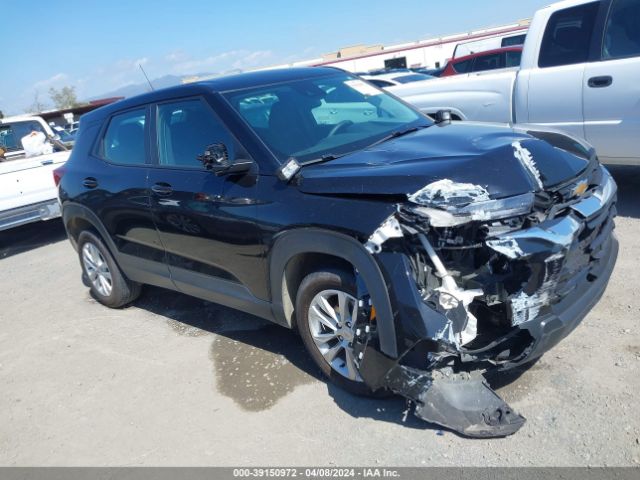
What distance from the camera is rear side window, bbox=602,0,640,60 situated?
204 inches

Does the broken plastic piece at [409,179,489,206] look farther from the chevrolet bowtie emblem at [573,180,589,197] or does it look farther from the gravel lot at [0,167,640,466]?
the gravel lot at [0,167,640,466]

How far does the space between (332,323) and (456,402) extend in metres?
0.83

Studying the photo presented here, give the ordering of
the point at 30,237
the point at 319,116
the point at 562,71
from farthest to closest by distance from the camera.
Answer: the point at 30,237, the point at 562,71, the point at 319,116

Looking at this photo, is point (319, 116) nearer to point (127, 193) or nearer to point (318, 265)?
point (318, 265)

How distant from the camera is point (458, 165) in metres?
2.88

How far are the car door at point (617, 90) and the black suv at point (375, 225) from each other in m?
2.08

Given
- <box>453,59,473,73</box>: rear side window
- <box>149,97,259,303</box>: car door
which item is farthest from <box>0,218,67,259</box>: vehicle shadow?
<box>453,59,473,73</box>: rear side window

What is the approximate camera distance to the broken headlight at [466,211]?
105 inches

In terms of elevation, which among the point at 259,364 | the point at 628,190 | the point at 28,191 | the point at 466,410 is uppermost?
the point at 28,191

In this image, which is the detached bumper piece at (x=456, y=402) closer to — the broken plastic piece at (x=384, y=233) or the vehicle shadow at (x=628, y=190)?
the broken plastic piece at (x=384, y=233)

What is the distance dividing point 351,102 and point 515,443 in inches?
103

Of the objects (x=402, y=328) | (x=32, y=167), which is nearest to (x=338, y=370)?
(x=402, y=328)

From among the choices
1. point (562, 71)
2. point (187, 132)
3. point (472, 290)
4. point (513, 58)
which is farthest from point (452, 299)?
point (513, 58)

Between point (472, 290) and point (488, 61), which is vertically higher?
point (472, 290)
